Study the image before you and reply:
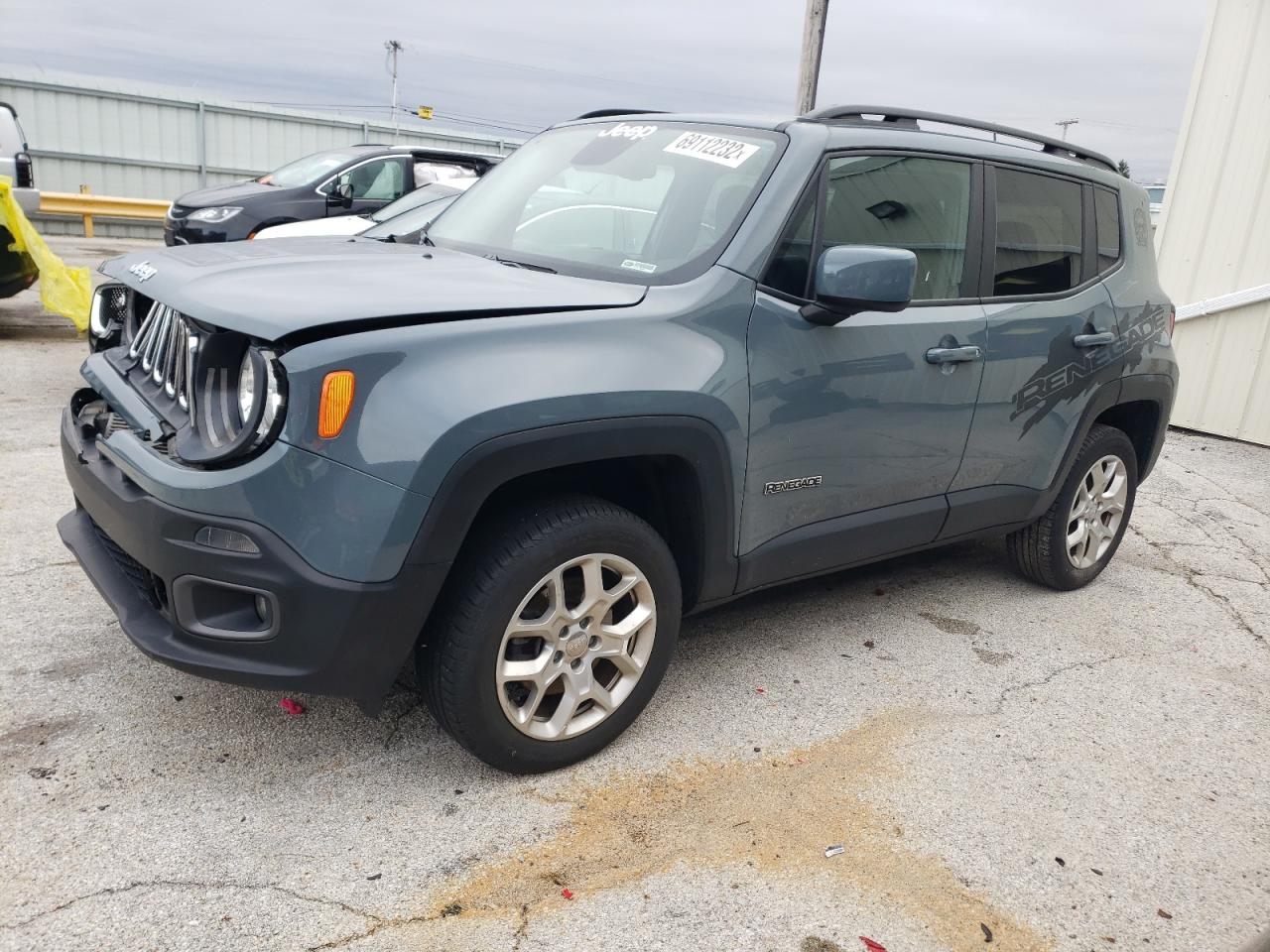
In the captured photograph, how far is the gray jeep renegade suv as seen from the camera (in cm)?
233

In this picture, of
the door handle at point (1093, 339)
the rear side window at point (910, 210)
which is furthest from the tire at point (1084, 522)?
the rear side window at point (910, 210)

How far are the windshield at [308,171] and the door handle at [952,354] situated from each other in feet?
28.5

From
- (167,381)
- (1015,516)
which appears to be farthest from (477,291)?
(1015,516)

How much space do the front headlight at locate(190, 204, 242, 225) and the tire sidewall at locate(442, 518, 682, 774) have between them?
837 cm

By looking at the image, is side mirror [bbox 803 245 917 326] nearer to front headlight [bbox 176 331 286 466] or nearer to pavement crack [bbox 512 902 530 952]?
front headlight [bbox 176 331 286 466]

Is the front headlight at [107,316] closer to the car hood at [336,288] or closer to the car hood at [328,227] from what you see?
the car hood at [336,288]

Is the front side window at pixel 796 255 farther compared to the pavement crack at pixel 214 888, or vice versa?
the front side window at pixel 796 255

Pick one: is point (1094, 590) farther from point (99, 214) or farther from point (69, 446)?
point (99, 214)

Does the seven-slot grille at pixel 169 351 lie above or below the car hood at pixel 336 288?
below

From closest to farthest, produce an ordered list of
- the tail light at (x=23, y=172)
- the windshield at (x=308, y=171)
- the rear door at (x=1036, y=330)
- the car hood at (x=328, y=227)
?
the rear door at (x=1036, y=330), the car hood at (x=328, y=227), the tail light at (x=23, y=172), the windshield at (x=308, y=171)

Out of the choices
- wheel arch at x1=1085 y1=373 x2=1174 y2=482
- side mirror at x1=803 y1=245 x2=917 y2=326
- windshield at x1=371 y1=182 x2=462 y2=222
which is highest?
side mirror at x1=803 y1=245 x2=917 y2=326

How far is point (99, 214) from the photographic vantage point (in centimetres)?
1706

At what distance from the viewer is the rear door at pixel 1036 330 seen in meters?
3.73

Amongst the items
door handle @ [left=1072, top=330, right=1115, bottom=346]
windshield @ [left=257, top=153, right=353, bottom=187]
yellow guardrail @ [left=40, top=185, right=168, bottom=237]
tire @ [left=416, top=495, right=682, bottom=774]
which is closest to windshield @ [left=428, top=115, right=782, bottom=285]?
tire @ [left=416, top=495, right=682, bottom=774]
